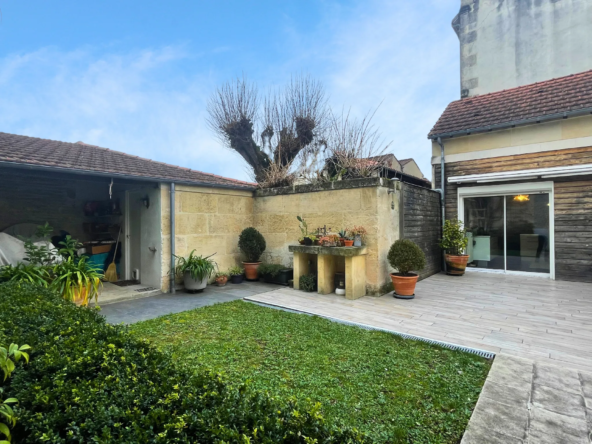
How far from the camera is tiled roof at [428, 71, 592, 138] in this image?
25.3ft

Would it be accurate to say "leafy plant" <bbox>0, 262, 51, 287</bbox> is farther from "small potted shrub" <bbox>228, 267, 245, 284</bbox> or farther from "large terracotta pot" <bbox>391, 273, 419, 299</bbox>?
"large terracotta pot" <bbox>391, 273, 419, 299</bbox>

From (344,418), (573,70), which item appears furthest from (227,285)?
(573,70)

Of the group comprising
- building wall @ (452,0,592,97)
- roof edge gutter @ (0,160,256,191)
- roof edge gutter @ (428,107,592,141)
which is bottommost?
roof edge gutter @ (0,160,256,191)

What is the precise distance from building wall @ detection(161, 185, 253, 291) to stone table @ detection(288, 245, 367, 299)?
6.71 ft

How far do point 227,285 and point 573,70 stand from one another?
1361 cm

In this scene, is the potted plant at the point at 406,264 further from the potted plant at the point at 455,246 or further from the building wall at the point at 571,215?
the building wall at the point at 571,215

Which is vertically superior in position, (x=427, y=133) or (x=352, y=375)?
(x=427, y=133)

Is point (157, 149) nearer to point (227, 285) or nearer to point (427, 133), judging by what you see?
point (227, 285)

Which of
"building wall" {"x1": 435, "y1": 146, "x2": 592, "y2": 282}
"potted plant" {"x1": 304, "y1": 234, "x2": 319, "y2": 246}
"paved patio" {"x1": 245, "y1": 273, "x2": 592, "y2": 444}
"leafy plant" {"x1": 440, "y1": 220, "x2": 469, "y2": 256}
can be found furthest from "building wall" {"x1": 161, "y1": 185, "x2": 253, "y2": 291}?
"building wall" {"x1": 435, "y1": 146, "x2": 592, "y2": 282}

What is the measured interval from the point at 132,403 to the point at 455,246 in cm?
878

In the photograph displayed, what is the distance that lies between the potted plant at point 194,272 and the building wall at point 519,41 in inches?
493

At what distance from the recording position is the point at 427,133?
9445 millimetres

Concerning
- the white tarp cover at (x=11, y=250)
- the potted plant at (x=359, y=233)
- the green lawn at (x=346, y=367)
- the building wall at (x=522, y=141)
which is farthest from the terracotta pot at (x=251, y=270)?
the building wall at (x=522, y=141)

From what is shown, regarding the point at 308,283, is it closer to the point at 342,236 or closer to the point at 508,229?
the point at 342,236
